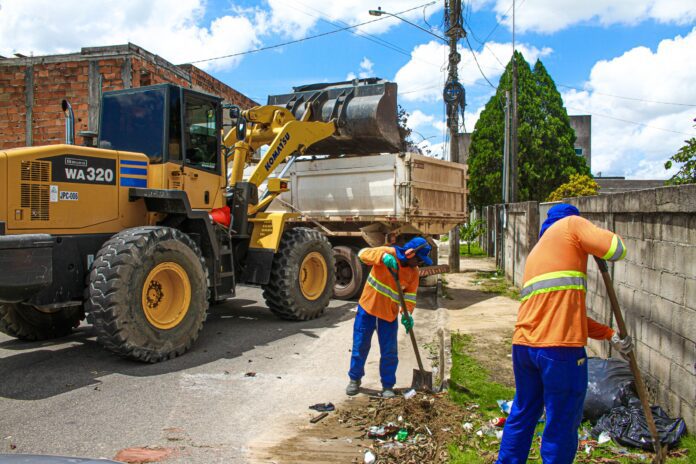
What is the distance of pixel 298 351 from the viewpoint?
7.04m

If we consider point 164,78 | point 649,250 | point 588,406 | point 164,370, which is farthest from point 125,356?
point 164,78

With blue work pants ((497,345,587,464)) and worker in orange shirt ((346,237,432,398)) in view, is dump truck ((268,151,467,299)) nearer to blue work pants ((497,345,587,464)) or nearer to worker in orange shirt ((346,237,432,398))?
worker in orange shirt ((346,237,432,398))

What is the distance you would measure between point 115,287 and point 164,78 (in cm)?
992

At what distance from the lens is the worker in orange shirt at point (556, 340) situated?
333cm

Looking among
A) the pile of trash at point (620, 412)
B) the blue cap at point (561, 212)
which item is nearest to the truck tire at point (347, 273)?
the pile of trash at point (620, 412)

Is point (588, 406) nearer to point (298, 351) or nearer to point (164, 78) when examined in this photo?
point (298, 351)

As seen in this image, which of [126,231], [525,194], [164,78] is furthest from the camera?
[525,194]

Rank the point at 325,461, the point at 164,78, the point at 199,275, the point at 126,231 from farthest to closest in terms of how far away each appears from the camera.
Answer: the point at 164,78
the point at 199,275
the point at 126,231
the point at 325,461

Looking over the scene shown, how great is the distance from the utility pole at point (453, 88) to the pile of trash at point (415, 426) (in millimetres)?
10528

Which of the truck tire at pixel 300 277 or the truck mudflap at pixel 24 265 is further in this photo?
the truck tire at pixel 300 277

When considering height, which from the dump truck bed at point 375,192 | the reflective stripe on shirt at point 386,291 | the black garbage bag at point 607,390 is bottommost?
the black garbage bag at point 607,390

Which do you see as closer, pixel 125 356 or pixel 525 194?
pixel 125 356

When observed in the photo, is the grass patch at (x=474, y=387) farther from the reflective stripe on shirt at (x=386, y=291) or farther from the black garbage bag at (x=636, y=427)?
the reflective stripe on shirt at (x=386, y=291)

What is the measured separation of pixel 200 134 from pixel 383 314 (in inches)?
148
